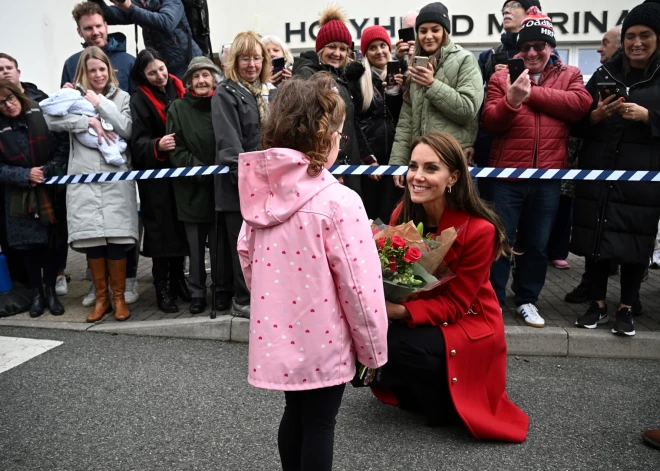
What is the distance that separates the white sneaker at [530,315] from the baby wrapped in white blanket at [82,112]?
A: 357 cm

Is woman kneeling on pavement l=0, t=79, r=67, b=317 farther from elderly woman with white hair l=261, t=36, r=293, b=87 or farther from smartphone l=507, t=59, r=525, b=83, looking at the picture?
smartphone l=507, t=59, r=525, b=83

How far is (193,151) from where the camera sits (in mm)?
5230

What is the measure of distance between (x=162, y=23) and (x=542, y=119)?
13.2 feet

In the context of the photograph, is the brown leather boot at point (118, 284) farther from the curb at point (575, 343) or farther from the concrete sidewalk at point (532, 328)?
the curb at point (575, 343)

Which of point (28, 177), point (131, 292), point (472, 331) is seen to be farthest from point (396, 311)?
point (28, 177)

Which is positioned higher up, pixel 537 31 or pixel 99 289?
pixel 537 31

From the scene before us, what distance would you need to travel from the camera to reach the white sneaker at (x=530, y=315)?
4.68 m

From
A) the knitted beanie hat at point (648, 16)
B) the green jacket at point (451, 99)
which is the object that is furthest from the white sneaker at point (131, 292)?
the knitted beanie hat at point (648, 16)

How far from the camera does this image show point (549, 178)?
4.59 metres

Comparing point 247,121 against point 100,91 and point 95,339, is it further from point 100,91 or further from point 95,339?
point 95,339

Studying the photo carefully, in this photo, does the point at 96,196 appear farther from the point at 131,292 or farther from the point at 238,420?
the point at 238,420

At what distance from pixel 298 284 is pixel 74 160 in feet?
12.5

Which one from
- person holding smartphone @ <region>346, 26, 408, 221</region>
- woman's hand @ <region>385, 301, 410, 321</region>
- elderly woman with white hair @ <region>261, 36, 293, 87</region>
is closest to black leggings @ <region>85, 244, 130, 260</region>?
elderly woman with white hair @ <region>261, 36, 293, 87</region>

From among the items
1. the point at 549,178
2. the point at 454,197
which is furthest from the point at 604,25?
the point at 454,197
